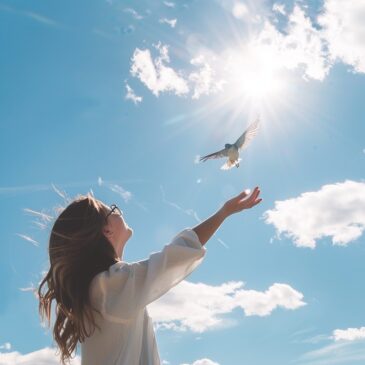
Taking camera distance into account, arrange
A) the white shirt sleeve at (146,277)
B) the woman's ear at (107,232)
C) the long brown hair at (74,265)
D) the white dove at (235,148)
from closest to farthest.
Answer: the white shirt sleeve at (146,277), the long brown hair at (74,265), the woman's ear at (107,232), the white dove at (235,148)

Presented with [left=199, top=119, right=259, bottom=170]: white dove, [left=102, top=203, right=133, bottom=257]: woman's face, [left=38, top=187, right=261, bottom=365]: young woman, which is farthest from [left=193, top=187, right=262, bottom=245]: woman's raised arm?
[left=199, top=119, right=259, bottom=170]: white dove

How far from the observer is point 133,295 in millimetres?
4793

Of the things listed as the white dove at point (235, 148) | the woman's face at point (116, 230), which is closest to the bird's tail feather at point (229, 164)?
the white dove at point (235, 148)

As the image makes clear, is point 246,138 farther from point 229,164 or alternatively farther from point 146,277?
point 146,277

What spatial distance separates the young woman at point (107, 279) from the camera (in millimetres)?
4801

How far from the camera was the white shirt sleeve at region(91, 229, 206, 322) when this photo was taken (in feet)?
15.6

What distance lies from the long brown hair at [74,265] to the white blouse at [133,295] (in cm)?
14

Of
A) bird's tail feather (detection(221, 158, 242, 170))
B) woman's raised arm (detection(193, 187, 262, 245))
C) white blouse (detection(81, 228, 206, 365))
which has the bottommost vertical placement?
white blouse (detection(81, 228, 206, 365))

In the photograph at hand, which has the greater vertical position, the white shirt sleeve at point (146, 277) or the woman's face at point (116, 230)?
the woman's face at point (116, 230)

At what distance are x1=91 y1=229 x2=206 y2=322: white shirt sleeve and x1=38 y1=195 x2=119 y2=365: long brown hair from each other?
217mm

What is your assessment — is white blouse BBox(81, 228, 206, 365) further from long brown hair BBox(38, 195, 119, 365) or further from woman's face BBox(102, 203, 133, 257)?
woman's face BBox(102, 203, 133, 257)

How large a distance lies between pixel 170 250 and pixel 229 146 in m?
8.01

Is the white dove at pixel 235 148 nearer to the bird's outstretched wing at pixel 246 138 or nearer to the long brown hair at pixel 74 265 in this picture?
the bird's outstretched wing at pixel 246 138

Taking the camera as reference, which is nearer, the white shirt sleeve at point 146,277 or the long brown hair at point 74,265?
the white shirt sleeve at point 146,277
